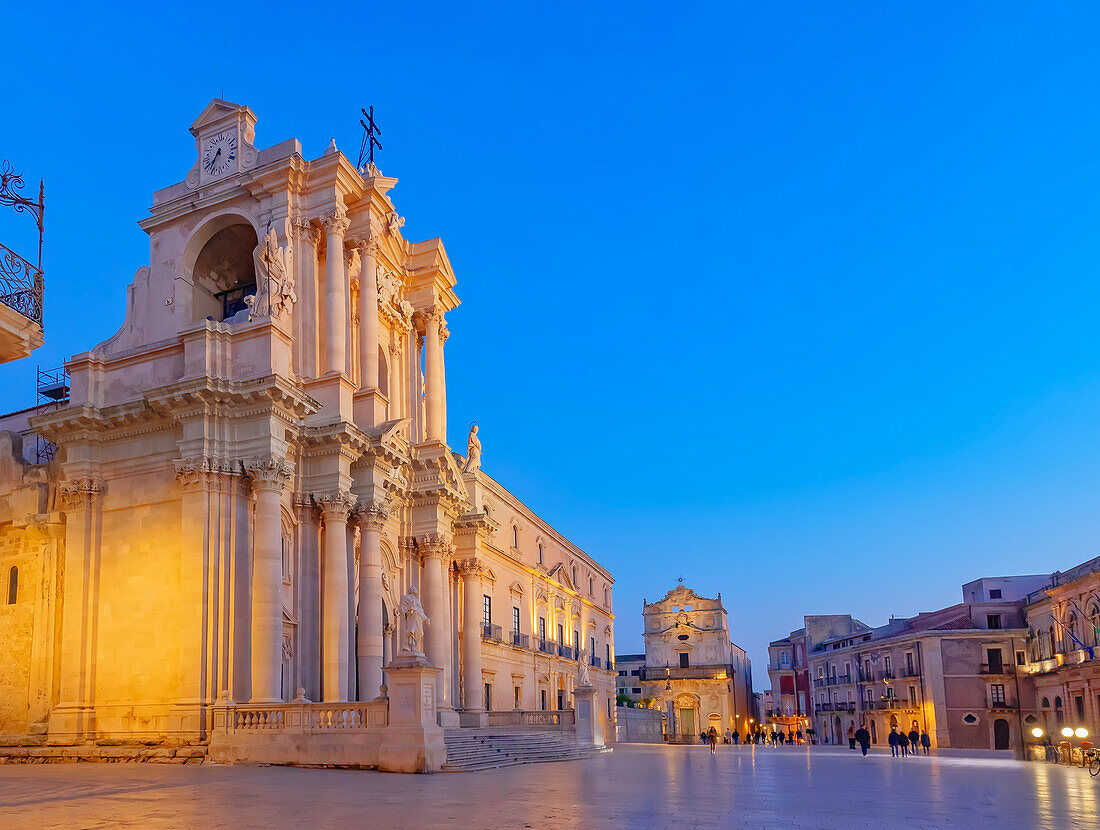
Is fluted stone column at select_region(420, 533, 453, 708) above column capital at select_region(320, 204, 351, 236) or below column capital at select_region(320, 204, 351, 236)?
below

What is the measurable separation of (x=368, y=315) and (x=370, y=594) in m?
7.87

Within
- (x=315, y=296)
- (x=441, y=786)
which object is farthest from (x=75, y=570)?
(x=441, y=786)

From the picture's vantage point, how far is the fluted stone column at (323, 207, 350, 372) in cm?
2512

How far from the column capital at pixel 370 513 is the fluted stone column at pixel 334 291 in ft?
11.9

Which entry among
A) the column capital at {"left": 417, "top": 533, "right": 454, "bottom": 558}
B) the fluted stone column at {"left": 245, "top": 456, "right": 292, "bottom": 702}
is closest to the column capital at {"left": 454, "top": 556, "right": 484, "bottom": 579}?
the column capital at {"left": 417, "top": 533, "right": 454, "bottom": 558}

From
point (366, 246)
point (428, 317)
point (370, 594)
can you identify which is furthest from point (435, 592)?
point (366, 246)

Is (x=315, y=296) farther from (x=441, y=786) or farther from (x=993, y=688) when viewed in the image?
(x=993, y=688)

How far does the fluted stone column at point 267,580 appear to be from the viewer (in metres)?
20.3

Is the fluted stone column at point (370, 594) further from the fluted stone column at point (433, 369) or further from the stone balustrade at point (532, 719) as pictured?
the stone balustrade at point (532, 719)

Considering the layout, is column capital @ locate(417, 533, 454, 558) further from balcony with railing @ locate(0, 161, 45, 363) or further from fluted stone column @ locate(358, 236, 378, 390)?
balcony with railing @ locate(0, 161, 45, 363)

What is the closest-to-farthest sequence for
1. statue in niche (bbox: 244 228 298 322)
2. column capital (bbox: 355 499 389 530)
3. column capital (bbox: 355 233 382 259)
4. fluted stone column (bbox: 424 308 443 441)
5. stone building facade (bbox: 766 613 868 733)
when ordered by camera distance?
statue in niche (bbox: 244 228 298 322)
column capital (bbox: 355 499 389 530)
column capital (bbox: 355 233 382 259)
fluted stone column (bbox: 424 308 443 441)
stone building facade (bbox: 766 613 868 733)

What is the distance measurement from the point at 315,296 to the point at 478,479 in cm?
1194

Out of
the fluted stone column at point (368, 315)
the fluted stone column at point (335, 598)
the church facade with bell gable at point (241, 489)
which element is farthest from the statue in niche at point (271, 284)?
the fluted stone column at point (335, 598)

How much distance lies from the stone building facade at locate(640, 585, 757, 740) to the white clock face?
61288 millimetres
